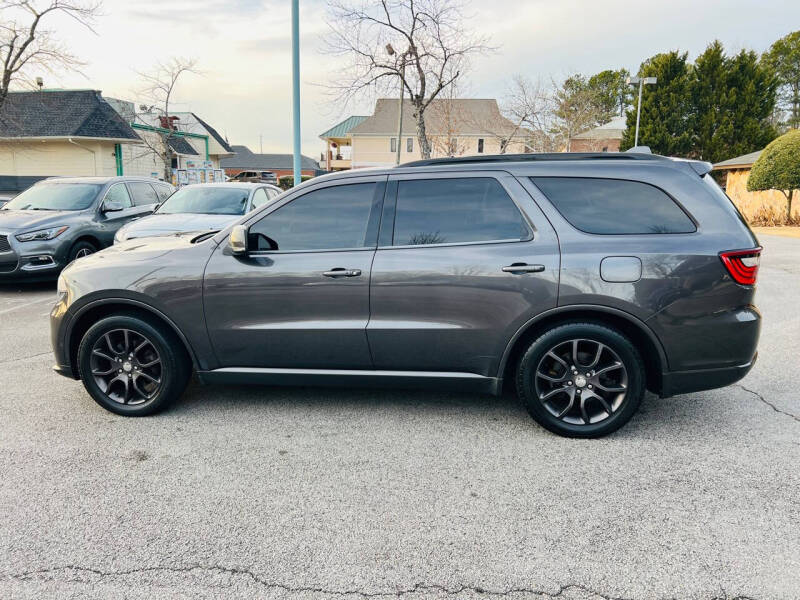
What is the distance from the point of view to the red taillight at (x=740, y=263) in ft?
11.7

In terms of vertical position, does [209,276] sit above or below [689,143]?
below

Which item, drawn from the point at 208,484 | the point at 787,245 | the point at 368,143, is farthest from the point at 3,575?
the point at 368,143

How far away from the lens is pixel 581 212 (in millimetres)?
3793

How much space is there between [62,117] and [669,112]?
38.6 meters

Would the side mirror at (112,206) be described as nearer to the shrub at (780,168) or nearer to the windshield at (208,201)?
the windshield at (208,201)

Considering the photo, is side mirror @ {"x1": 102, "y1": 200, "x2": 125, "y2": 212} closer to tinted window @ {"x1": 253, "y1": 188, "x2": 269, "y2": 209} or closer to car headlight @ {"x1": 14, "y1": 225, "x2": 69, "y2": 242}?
car headlight @ {"x1": 14, "y1": 225, "x2": 69, "y2": 242}

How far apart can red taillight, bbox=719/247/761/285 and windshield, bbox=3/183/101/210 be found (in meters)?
10.0

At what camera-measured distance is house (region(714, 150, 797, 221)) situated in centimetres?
2328

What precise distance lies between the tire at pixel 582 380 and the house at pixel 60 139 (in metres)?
32.3

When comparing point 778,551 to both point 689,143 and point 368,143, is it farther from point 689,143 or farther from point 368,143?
point 368,143

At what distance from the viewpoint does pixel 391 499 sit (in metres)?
3.10

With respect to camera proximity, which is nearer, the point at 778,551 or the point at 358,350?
the point at 778,551

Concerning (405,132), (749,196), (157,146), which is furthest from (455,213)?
(405,132)

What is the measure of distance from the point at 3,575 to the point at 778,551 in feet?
11.4
